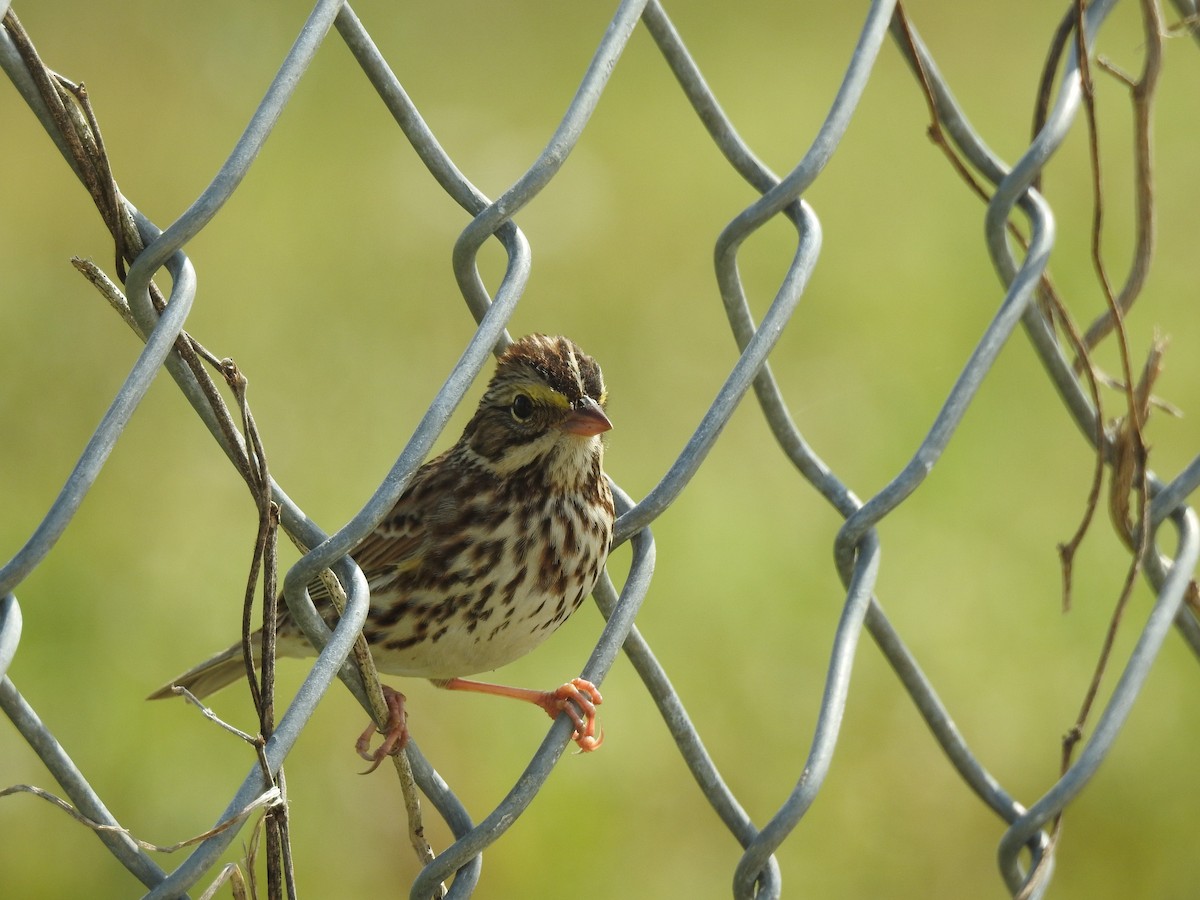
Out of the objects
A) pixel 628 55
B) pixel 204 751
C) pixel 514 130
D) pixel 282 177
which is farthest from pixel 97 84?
pixel 204 751

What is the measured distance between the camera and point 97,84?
7598 mm

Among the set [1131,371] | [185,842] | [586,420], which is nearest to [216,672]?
[586,420]

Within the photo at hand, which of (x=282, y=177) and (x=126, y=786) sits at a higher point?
(x=282, y=177)

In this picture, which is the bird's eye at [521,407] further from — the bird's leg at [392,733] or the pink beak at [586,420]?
the bird's leg at [392,733]

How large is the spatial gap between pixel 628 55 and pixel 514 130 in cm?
149

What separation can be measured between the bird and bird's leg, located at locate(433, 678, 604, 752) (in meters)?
0.11

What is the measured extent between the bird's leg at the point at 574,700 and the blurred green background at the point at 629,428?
1507 mm

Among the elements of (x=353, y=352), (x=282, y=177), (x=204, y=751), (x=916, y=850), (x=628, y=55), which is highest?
(x=628, y=55)

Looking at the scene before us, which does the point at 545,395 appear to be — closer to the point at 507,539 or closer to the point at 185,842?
the point at 507,539

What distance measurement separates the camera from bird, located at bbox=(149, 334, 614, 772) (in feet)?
10.1

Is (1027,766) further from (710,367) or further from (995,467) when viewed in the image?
(710,367)

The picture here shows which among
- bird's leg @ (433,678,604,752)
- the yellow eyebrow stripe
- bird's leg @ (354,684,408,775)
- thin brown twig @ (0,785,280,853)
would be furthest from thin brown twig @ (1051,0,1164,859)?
thin brown twig @ (0,785,280,853)

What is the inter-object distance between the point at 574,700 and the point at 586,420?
89 centimetres

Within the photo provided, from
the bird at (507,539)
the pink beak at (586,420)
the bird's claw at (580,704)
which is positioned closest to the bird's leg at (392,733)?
the bird's claw at (580,704)
